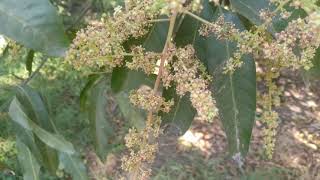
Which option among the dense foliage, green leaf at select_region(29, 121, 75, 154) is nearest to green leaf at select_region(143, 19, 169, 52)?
the dense foliage

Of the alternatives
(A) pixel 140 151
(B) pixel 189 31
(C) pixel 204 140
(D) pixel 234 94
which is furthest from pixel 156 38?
(C) pixel 204 140

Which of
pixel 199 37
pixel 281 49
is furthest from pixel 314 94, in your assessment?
pixel 281 49

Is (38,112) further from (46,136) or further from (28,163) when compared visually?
(46,136)

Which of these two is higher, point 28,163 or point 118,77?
point 118,77

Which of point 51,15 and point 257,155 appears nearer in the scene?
point 51,15

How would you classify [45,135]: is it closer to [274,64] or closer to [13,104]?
[13,104]

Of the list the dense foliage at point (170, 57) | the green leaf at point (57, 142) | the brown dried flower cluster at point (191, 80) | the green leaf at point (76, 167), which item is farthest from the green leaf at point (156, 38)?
the green leaf at point (76, 167)
